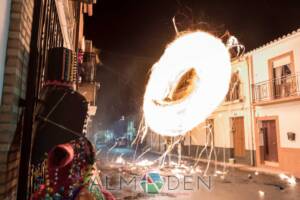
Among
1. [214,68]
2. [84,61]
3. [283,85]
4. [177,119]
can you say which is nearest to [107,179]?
[84,61]

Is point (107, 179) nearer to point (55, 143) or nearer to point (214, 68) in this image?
point (214, 68)

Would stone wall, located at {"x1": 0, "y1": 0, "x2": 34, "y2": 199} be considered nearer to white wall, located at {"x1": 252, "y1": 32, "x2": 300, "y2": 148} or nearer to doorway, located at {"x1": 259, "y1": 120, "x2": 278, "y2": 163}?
white wall, located at {"x1": 252, "y1": 32, "x2": 300, "y2": 148}

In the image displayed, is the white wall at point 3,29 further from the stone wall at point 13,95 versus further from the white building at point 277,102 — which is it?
the white building at point 277,102

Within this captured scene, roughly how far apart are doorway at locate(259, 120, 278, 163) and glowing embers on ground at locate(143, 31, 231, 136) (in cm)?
1295

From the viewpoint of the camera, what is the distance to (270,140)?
17.9 metres

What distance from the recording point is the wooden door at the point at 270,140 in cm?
1747

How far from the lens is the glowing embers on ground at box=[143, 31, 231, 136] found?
5.75 metres

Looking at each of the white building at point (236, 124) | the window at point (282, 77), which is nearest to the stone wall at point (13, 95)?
the window at point (282, 77)

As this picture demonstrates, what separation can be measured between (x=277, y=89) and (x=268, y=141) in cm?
328

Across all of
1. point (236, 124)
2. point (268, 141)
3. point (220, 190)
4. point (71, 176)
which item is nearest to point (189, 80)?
point (71, 176)

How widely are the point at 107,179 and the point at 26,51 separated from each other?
1037 centimetres

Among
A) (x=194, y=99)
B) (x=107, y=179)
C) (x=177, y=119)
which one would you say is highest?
(x=194, y=99)

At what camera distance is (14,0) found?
3035 millimetres

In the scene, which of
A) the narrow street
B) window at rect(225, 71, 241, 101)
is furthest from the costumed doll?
window at rect(225, 71, 241, 101)
